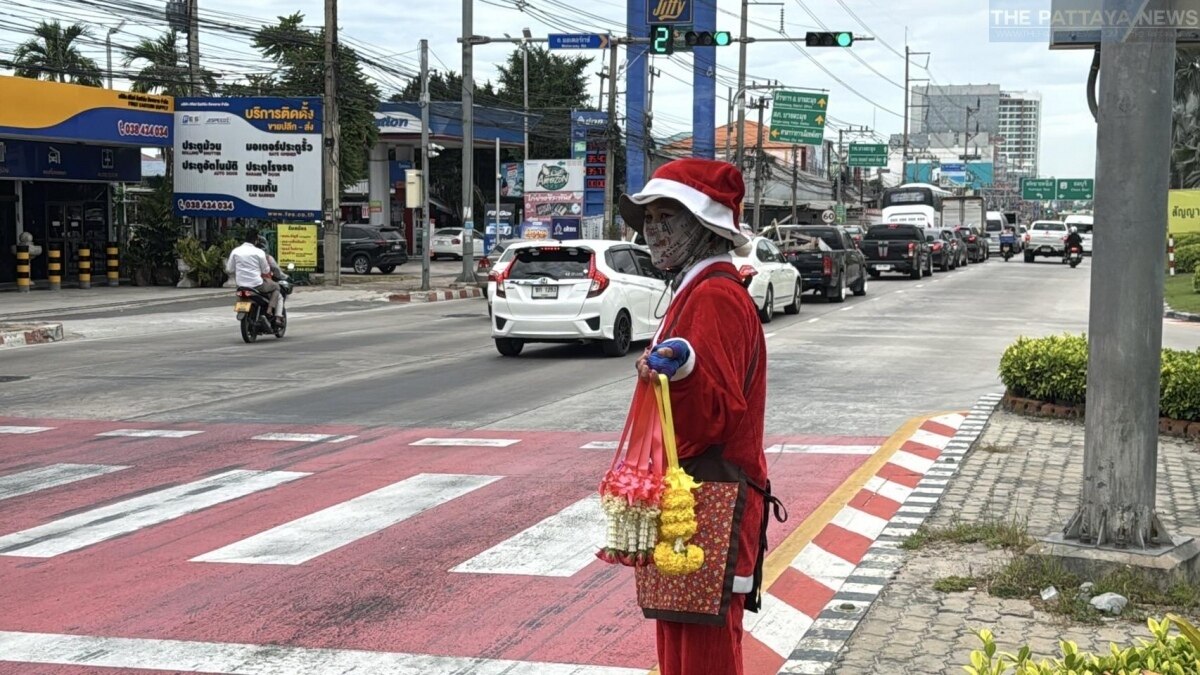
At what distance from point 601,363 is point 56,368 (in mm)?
6912

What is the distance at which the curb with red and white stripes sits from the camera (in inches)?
A: 218

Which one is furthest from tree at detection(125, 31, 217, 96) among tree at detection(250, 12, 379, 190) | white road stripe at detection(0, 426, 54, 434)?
white road stripe at detection(0, 426, 54, 434)

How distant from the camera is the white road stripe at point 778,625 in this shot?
557 cm

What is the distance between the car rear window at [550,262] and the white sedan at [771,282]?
4.44 meters

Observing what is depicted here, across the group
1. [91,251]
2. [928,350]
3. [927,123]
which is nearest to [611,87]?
[91,251]

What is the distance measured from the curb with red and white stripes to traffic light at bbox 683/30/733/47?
1913 cm

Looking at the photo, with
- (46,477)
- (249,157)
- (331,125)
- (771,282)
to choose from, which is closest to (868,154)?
(331,125)

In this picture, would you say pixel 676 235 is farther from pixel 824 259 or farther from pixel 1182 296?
pixel 1182 296

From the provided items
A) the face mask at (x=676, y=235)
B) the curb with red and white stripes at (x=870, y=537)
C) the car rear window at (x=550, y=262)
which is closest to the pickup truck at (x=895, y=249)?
the car rear window at (x=550, y=262)

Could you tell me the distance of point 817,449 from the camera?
10.4m

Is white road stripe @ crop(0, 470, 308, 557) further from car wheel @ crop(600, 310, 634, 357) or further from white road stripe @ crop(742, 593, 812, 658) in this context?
car wheel @ crop(600, 310, 634, 357)

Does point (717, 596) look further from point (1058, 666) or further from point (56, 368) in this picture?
point (56, 368)

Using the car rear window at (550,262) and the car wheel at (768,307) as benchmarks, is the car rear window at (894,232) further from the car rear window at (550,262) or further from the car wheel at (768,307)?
the car rear window at (550,262)

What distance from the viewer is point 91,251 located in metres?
35.3
